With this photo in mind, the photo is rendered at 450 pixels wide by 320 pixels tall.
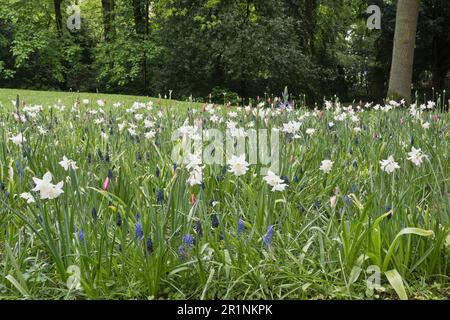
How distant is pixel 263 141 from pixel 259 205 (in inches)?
40.2

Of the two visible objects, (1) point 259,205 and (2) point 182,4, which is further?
(2) point 182,4

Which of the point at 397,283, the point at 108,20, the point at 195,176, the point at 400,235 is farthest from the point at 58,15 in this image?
the point at 397,283

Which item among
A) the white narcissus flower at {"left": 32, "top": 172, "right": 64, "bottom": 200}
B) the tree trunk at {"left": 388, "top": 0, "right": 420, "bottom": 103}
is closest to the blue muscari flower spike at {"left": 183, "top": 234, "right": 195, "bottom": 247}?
the white narcissus flower at {"left": 32, "top": 172, "right": 64, "bottom": 200}

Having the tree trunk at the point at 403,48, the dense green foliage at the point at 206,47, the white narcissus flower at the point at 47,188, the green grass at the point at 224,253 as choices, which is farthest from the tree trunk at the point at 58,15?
the white narcissus flower at the point at 47,188

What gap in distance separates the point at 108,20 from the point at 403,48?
1575 cm

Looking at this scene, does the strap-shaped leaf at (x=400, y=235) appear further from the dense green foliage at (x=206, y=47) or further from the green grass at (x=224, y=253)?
the dense green foliage at (x=206, y=47)

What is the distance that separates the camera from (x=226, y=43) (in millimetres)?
17422

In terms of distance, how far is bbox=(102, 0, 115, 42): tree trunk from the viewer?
2130 centimetres

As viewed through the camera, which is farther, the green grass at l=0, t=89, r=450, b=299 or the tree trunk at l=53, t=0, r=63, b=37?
the tree trunk at l=53, t=0, r=63, b=37

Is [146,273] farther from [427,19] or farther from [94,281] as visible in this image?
[427,19]

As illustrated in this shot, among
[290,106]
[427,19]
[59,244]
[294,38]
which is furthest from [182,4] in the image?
[59,244]

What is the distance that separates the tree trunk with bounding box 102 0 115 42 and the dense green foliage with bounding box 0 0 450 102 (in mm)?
49

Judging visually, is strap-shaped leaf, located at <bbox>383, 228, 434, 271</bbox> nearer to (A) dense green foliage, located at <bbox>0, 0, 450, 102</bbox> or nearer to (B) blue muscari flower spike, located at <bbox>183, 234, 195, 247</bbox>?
(B) blue muscari flower spike, located at <bbox>183, 234, 195, 247</bbox>

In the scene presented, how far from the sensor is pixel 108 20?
22.0 metres
